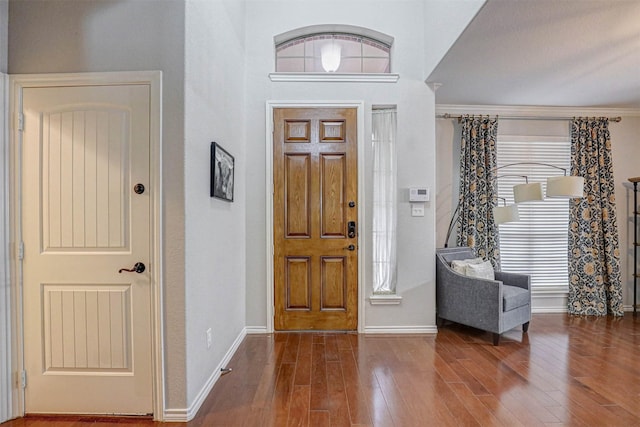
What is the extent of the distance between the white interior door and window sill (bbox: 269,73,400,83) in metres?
1.81

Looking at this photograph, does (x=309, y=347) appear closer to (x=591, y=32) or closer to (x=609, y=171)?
(x=591, y=32)

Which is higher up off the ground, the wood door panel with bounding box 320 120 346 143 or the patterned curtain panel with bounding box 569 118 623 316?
the wood door panel with bounding box 320 120 346 143

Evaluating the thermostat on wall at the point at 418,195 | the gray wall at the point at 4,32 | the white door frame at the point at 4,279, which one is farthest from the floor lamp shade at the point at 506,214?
the gray wall at the point at 4,32

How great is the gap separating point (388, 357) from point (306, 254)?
126cm

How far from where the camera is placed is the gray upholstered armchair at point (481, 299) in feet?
10.9

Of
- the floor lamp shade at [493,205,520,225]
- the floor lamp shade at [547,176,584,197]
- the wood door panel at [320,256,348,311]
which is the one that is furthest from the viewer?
the wood door panel at [320,256,348,311]

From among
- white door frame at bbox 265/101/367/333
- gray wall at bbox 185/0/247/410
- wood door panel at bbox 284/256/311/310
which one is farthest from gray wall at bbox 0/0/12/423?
wood door panel at bbox 284/256/311/310

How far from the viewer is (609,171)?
170 inches

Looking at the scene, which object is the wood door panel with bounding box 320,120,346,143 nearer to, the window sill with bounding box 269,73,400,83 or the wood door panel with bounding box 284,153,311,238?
the wood door panel with bounding box 284,153,311,238

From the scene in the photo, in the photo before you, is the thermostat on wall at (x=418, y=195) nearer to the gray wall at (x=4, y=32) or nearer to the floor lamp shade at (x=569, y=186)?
the floor lamp shade at (x=569, y=186)

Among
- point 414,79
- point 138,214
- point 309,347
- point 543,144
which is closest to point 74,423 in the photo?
point 138,214

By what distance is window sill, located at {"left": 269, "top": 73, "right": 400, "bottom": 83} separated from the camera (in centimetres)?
363

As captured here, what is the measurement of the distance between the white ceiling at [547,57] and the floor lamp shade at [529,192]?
1.10 m

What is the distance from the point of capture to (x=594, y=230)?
4.29 meters
